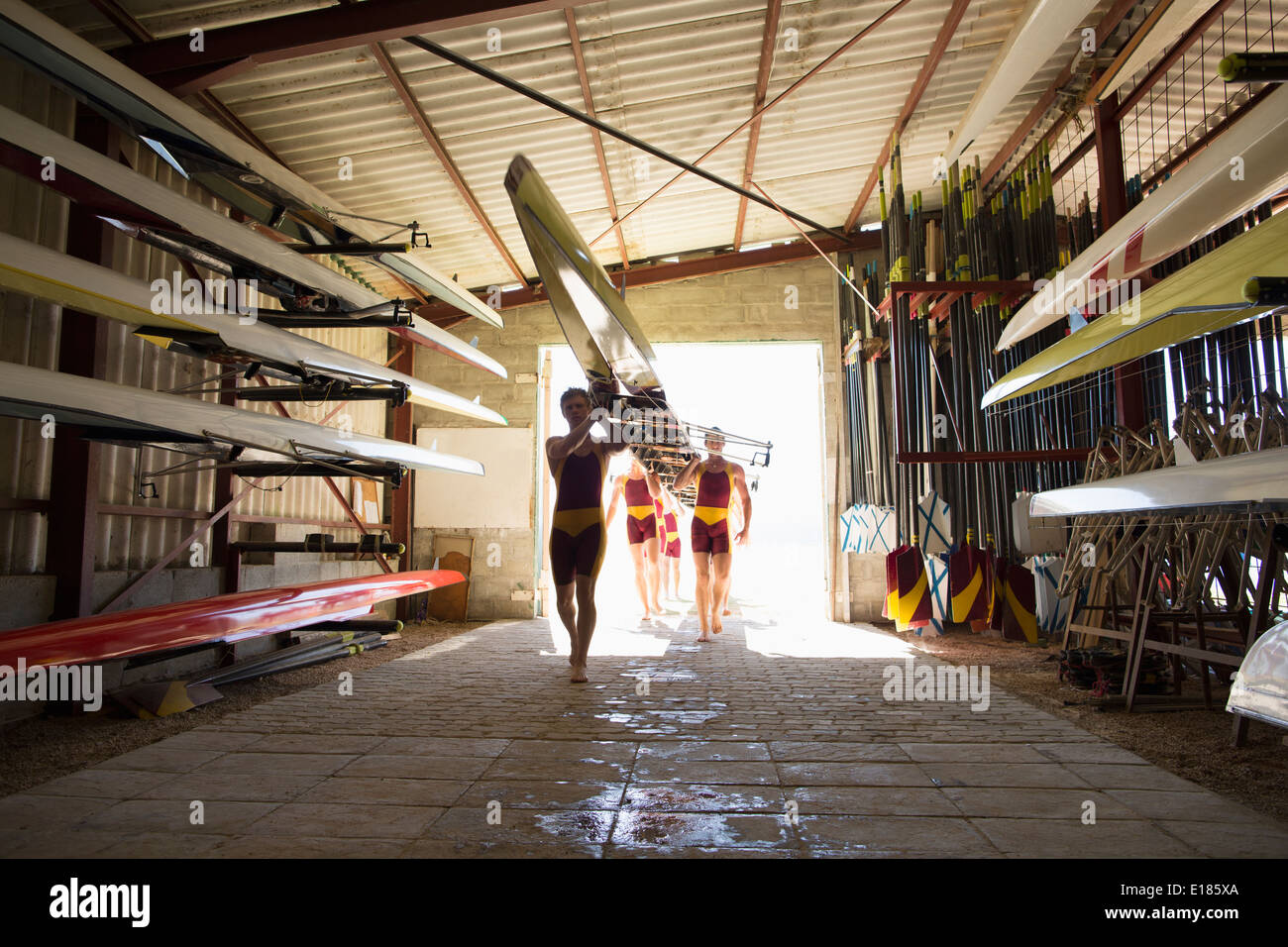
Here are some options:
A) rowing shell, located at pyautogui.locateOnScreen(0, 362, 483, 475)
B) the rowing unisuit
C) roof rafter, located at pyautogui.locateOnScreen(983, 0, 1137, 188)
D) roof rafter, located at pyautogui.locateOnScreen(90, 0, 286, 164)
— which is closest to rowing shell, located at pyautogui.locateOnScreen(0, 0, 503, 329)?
roof rafter, located at pyautogui.locateOnScreen(90, 0, 286, 164)

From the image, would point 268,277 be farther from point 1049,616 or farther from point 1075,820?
point 1049,616

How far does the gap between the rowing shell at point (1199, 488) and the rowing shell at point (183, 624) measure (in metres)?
4.47

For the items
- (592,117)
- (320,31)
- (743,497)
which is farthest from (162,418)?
(743,497)

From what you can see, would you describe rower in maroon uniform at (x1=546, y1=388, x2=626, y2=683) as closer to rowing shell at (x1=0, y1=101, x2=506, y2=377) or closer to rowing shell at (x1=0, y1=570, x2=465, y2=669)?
rowing shell at (x1=0, y1=101, x2=506, y2=377)

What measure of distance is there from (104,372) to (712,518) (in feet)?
14.9

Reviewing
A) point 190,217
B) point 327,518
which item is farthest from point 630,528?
point 190,217

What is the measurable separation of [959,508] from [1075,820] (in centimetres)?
612

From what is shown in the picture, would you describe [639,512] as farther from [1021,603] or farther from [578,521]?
[1021,603]

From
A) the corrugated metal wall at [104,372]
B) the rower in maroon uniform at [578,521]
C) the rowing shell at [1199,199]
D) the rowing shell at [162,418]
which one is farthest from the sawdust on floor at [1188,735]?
the corrugated metal wall at [104,372]

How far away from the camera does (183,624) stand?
3.79 meters

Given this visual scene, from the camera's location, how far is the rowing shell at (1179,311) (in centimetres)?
235

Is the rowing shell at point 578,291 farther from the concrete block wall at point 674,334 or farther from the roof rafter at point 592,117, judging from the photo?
the concrete block wall at point 674,334

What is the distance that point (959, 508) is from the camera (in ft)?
25.5

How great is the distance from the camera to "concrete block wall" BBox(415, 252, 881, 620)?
911 centimetres
